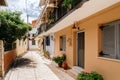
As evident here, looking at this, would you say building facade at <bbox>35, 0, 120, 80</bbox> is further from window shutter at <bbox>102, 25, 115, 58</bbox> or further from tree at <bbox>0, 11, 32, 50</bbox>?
Answer: tree at <bbox>0, 11, 32, 50</bbox>

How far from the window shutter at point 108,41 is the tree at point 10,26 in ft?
29.8

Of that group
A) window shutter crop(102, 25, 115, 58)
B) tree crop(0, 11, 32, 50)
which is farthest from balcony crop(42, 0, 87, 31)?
tree crop(0, 11, 32, 50)

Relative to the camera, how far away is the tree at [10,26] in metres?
15.4

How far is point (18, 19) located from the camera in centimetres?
1753

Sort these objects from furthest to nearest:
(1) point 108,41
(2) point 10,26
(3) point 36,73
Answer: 1. (2) point 10,26
2. (3) point 36,73
3. (1) point 108,41

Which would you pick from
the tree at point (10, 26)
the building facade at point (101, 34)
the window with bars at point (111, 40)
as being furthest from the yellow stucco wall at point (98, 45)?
the tree at point (10, 26)

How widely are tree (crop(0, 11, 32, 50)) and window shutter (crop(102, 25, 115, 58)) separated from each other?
358 inches

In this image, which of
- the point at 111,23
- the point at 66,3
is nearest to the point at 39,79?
the point at 66,3

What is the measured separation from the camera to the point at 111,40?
25.3ft

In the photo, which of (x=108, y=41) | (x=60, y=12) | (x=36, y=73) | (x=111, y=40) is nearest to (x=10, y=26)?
(x=60, y=12)

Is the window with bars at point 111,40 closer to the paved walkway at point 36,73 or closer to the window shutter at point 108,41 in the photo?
the window shutter at point 108,41

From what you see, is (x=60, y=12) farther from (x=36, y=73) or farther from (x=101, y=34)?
(x=101, y=34)

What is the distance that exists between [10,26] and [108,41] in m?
9.98

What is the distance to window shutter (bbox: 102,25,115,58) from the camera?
7.61 metres
